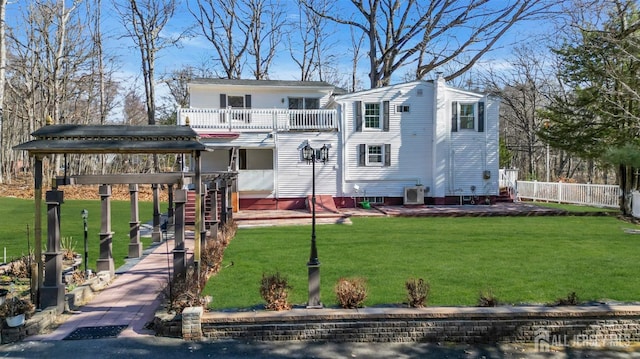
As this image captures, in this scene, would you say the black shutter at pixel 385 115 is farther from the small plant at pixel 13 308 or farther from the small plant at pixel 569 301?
the small plant at pixel 13 308

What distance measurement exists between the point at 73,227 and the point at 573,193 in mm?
23341

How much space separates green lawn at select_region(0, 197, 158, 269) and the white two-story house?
560 centimetres

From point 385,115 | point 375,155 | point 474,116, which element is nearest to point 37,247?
point 375,155

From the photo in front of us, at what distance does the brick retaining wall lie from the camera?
227 inches

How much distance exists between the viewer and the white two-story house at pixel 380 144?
20.5m

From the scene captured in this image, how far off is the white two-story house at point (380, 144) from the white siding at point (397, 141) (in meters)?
0.05

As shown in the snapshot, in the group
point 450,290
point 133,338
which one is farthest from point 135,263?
point 450,290

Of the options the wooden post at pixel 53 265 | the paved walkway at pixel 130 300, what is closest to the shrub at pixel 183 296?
the paved walkway at pixel 130 300

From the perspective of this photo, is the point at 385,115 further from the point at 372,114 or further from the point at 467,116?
the point at 467,116

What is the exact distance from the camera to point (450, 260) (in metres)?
9.26

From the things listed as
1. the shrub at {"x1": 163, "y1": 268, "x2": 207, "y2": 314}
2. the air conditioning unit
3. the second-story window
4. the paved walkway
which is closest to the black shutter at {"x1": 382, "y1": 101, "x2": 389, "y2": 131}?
the air conditioning unit

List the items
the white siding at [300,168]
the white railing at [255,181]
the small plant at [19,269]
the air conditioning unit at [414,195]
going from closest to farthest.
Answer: the small plant at [19,269], the white railing at [255,181], the white siding at [300,168], the air conditioning unit at [414,195]

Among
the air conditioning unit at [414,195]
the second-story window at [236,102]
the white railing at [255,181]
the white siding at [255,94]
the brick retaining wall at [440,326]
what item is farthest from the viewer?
the second-story window at [236,102]

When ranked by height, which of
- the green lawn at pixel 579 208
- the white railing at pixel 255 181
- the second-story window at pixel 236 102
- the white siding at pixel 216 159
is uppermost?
the second-story window at pixel 236 102
